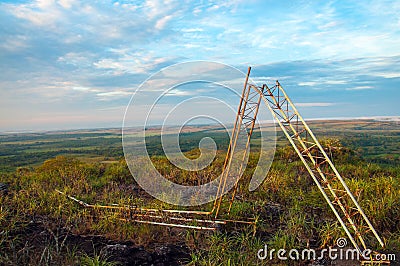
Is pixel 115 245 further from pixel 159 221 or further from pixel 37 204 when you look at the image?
pixel 37 204

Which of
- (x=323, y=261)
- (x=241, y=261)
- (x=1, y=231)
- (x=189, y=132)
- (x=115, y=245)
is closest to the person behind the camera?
(x=241, y=261)

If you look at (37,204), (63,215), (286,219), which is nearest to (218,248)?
(286,219)

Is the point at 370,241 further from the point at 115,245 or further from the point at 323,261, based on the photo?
the point at 115,245

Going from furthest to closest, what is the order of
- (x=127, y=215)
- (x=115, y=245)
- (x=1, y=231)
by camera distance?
(x=127, y=215), (x=1, y=231), (x=115, y=245)

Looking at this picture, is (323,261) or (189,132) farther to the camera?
(189,132)

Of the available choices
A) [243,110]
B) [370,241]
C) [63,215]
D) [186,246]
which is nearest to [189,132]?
[243,110]

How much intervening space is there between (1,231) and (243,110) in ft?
13.3

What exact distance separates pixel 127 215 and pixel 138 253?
1270mm

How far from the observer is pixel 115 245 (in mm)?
4234

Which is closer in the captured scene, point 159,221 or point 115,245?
point 115,245

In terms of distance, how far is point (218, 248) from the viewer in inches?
160

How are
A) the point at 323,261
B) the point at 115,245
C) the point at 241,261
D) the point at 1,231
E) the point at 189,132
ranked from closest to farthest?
the point at 241,261, the point at 323,261, the point at 115,245, the point at 1,231, the point at 189,132

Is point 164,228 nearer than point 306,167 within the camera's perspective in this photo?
No

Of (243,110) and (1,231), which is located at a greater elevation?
(243,110)
